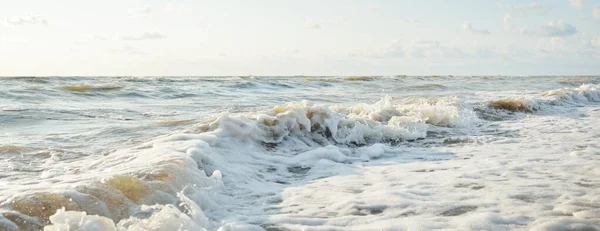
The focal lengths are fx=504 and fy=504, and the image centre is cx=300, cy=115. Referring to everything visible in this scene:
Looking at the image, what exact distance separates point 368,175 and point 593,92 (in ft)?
42.3

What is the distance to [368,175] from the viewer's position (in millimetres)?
4488

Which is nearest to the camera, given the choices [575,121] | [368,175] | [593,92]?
[368,175]

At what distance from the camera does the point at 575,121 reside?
861 cm

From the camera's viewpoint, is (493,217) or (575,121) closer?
(493,217)

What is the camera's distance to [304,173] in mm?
4715

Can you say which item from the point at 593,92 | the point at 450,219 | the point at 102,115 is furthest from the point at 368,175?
the point at 593,92

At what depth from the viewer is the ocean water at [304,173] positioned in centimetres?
304

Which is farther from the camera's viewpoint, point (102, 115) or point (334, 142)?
point (102, 115)

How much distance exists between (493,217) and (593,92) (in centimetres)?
1382

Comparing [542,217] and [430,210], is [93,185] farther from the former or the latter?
[542,217]

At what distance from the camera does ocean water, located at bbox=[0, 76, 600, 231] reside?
3.04 metres

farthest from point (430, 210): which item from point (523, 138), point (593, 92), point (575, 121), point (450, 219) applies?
point (593, 92)

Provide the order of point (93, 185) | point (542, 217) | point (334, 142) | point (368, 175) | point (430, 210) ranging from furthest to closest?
point (334, 142) < point (368, 175) < point (93, 185) < point (430, 210) < point (542, 217)

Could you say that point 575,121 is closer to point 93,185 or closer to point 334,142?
point 334,142
